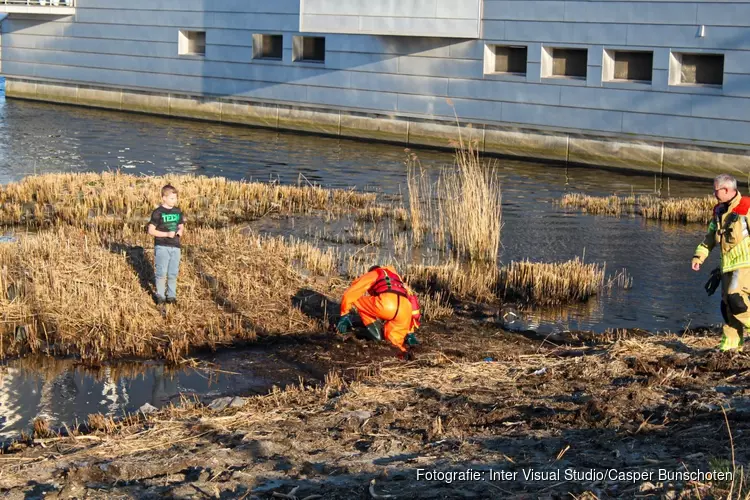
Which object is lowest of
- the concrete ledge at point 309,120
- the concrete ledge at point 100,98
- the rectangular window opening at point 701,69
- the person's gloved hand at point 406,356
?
the person's gloved hand at point 406,356

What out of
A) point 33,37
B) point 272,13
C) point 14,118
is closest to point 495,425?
point 272,13

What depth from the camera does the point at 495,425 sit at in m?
7.84

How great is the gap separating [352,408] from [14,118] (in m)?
32.5

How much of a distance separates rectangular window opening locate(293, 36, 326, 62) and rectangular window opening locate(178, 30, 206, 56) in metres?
4.85

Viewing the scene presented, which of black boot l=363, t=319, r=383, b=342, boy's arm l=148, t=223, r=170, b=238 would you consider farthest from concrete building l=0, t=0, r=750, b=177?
boy's arm l=148, t=223, r=170, b=238

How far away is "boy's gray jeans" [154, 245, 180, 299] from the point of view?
1202 cm

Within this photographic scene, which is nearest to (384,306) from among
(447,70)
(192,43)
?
(447,70)

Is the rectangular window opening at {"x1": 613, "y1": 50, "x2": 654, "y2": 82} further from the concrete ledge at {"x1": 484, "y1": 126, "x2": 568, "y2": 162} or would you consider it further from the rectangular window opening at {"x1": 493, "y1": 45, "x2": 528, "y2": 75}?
the rectangular window opening at {"x1": 493, "y1": 45, "x2": 528, "y2": 75}

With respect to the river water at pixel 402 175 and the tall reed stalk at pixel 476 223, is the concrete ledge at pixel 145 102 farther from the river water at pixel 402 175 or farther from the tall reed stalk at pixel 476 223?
the tall reed stalk at pixel 476 223

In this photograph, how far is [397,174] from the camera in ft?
87.6

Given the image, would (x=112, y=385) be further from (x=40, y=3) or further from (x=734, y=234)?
(x=40, y=3)

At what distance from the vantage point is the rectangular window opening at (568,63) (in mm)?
30500

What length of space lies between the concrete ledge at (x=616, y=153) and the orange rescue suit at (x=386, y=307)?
18.1 meters

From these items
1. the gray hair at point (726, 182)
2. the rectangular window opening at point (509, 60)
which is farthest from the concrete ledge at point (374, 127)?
the gray hair at point (726, 182)
